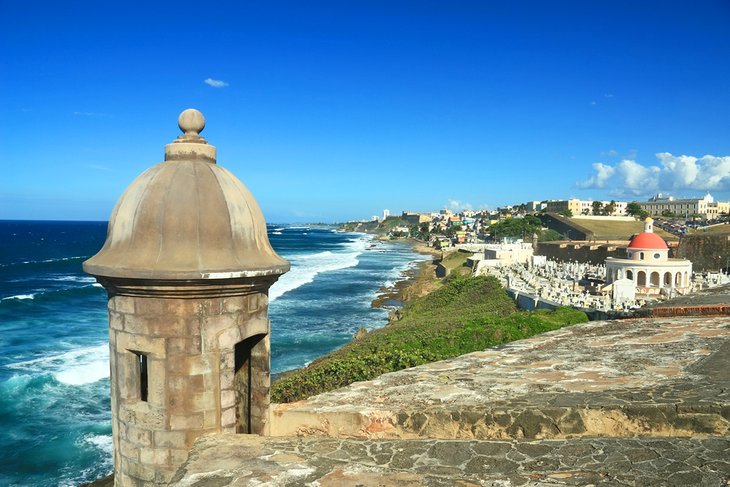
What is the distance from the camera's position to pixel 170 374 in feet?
13.3

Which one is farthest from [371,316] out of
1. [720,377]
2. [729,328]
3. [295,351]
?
[720,377]

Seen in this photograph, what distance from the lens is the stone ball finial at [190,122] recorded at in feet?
14.8

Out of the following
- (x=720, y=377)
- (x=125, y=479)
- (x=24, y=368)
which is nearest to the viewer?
(x=125, y=479)

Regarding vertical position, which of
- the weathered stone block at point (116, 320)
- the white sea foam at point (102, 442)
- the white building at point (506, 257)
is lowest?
the white sea foam at point (102, 442)

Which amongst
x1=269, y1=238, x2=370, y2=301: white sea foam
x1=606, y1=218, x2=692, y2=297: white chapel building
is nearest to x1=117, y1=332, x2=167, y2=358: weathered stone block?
x1=606, y1=218, x2=692, y2=297: white chapel building

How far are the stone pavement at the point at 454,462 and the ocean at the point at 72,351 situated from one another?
34.5ft

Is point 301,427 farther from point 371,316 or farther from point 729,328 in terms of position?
point 371,316

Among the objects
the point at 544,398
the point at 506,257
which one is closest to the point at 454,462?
the point at 544,398

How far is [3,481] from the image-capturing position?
1224 centimetres

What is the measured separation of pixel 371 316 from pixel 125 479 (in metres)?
29.0

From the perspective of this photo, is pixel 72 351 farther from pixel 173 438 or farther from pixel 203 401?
pixel 203 401

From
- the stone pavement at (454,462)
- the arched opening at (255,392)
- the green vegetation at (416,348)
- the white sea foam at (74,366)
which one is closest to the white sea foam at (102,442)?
the green vegetation at (416,348)

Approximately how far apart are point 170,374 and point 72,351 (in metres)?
21.5

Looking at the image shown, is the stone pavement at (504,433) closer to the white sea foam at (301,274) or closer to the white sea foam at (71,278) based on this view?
the white sea foam at (301,274)
